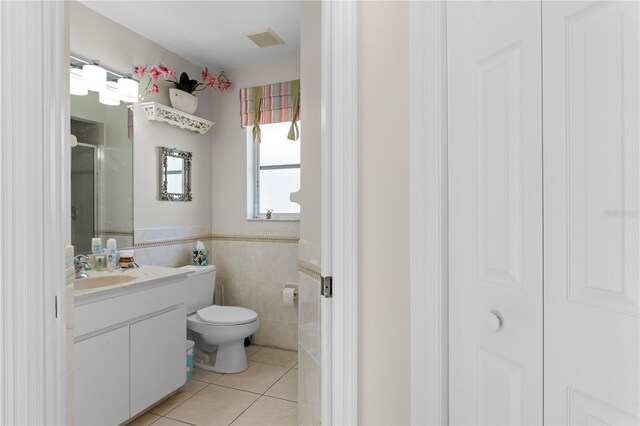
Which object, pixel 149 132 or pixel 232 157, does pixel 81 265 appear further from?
pixel 232 157

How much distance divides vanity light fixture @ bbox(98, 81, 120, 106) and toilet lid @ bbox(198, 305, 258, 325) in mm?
1606

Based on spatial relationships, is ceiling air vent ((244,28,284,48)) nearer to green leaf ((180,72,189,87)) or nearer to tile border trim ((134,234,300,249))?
green leaf ((180,72,189,87))

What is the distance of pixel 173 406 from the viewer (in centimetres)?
238

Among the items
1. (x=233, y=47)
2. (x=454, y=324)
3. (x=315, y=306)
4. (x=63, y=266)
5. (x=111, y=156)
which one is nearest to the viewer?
(x=454, y=324)

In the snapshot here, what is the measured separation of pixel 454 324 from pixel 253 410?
181 cm

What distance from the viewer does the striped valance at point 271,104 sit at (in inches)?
126

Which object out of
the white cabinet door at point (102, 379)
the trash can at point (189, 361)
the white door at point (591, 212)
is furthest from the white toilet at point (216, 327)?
the white door at point (591, 212)

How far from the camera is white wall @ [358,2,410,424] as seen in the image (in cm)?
107

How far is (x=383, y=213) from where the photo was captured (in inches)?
43.7

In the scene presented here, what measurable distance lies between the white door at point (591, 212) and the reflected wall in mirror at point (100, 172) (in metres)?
2.52

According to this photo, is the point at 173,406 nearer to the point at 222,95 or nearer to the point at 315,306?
the point at 315,306

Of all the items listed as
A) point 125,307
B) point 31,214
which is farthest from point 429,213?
point 125,307

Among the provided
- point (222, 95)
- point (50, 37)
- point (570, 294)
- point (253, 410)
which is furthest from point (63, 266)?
point (222, 95)

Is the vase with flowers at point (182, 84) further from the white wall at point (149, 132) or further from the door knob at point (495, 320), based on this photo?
the door knob at point (495, 320)
